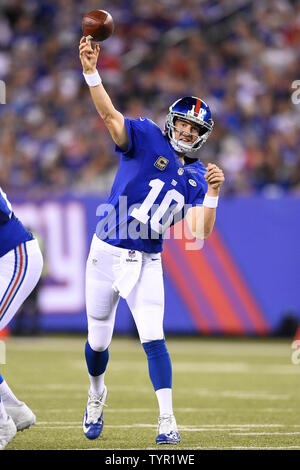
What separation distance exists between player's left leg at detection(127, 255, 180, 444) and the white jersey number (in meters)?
0.20

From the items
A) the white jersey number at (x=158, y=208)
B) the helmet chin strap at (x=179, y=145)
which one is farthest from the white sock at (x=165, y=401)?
the helmet chin strap at (x=179, y=145)

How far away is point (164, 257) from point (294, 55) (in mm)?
3925

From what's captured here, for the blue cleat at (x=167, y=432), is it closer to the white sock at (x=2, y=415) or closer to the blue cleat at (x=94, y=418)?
the blue cleat at (x=94, y=418)

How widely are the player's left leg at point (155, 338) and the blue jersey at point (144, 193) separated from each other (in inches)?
6.7

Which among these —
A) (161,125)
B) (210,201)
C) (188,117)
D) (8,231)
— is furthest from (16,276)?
(161,125)

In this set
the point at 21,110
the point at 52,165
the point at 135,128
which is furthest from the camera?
the point at 21,110

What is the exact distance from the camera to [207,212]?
216 inches

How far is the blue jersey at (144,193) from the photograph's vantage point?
5.49 m

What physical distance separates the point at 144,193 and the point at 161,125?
8.82 m

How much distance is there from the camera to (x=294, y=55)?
1438cm

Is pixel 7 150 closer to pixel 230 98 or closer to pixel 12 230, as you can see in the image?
pixel 230 98
